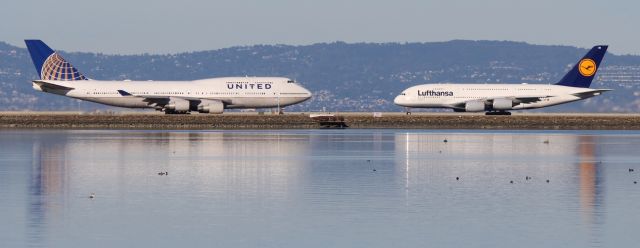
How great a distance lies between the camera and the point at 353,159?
58.2 meters

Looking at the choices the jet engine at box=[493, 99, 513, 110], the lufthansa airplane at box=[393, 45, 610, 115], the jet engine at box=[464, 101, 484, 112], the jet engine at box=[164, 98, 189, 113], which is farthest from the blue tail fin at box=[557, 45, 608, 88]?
the jet engine at box=[164, 98, 189, 113]

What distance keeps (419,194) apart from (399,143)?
35.9 meters

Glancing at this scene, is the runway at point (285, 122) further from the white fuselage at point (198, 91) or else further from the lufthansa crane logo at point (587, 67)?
the lufthansa crane logo at point (587, 67)

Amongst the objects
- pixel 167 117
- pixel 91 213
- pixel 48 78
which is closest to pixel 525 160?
pixel 91 213

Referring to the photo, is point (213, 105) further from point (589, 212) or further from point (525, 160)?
point (589, 212)

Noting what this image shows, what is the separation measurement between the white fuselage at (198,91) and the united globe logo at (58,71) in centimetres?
293

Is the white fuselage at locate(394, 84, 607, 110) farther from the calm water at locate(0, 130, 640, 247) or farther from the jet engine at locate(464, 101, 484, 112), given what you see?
the calm water at locate(0, 130, 640, 247)

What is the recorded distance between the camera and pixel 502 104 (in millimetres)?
125875

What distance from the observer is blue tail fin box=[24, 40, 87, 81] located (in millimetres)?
129750

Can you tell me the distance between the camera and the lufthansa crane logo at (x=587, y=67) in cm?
13100

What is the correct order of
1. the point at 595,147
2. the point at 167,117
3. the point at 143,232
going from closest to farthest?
the point at 143,232, the point at 595,147, the point at 167,117

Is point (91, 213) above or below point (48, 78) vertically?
below

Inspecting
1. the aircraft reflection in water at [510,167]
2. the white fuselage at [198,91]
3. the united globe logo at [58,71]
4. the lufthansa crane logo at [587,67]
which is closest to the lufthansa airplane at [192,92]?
the white fuselage at [198,91]

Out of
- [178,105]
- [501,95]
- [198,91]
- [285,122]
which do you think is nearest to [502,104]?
[501,95]
